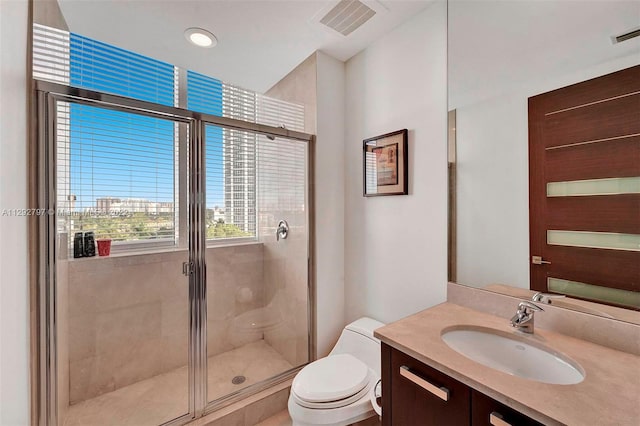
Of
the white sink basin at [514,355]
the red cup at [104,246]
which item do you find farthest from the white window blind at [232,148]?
the white sink basin at [514,355]

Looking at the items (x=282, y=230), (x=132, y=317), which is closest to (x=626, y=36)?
(x=282, y=230)

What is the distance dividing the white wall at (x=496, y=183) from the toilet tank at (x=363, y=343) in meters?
0.66

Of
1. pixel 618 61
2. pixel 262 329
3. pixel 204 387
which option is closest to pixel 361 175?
pixel 618 61

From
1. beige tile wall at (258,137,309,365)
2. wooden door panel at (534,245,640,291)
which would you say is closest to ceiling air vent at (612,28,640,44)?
wooden door panel at (534,245,640,291)

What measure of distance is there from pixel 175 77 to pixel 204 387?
2.11 m

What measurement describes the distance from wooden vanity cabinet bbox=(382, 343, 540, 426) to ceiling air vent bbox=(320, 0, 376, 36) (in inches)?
68.0

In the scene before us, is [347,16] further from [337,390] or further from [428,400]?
[337,390]

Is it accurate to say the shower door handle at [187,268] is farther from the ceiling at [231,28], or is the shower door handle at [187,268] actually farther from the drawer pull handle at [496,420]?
the drawer pull handle at [496,420]

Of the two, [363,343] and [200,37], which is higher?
[200,37]

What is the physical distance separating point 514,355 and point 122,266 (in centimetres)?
205

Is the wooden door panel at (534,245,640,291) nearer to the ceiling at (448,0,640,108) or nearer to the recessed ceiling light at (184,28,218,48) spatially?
the ceiling at (448,0,640,108)

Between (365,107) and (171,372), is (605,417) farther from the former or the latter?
(171,372)

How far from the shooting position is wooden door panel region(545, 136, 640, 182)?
2.81 feet

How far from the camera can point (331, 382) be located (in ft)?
4.50
